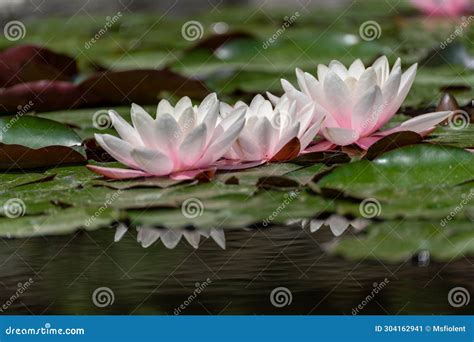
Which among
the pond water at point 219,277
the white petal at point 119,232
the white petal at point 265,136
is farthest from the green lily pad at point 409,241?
the white petal at point 119,232

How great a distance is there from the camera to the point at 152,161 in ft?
6.61

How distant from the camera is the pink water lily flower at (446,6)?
4223 mm

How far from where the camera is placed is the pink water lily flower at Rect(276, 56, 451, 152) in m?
2.16

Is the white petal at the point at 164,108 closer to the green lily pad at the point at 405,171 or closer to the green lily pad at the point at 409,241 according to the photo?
the green lily pad at the point at 405,171

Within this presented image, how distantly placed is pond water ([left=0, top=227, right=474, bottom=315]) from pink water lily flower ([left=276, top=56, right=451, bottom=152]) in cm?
36

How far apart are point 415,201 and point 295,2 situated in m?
5.06

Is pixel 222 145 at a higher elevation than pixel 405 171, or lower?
lower

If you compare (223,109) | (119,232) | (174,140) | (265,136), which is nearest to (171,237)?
(119,232)

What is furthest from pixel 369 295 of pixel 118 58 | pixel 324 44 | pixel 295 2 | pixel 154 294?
pixel 295 2

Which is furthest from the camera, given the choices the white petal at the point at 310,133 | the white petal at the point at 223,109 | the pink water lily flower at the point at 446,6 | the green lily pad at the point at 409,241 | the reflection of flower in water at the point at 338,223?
the pink water lily flower at the point at 446,6

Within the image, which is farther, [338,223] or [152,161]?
[152,161]

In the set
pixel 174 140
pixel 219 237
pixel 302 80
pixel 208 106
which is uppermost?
pixel 302 80

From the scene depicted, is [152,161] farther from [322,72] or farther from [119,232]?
[322,72]

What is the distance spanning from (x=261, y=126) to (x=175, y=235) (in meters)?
0.33
